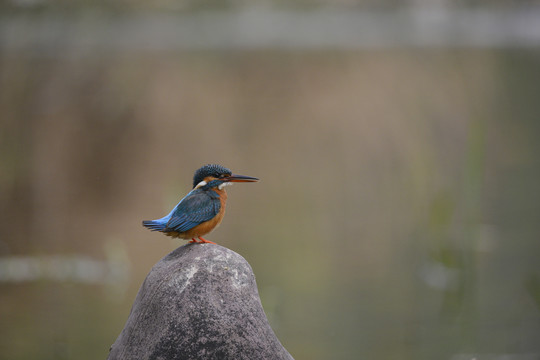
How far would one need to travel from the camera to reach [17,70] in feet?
10.5

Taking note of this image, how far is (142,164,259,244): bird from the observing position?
69.9 inches

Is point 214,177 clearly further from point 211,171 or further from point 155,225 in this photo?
point 155,225

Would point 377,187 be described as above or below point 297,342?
above

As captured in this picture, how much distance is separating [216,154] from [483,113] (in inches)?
60.0

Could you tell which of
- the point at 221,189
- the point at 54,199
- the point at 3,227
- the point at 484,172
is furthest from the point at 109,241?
the point at 484,172

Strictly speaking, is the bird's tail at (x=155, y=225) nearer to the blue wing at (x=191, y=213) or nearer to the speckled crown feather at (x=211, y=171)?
the blue wing at (x=191, y=213)

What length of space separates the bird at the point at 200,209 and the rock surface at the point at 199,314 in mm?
65

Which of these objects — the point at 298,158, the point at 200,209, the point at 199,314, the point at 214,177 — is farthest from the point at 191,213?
the point at 298,158

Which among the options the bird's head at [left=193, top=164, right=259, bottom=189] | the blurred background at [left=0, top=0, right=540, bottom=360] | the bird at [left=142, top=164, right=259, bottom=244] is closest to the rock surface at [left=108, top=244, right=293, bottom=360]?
the bird at [left=142, top=164, right=259, bottom=244]

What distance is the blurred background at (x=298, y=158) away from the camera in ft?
10.4

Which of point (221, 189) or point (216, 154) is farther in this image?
point (216, 154)

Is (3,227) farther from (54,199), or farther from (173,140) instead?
(173,140)

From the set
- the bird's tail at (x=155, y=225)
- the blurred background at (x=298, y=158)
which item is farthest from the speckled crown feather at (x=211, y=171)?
the blurred background at (x=298, y=158)

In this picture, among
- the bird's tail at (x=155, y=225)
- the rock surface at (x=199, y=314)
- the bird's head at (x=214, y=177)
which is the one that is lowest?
the rock surface at (x=199, y=314)
